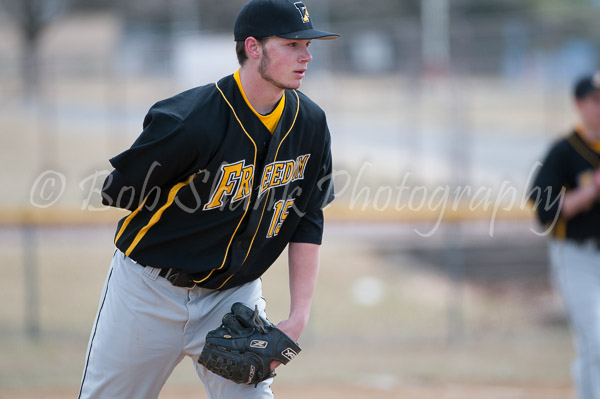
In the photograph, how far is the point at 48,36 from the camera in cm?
3041

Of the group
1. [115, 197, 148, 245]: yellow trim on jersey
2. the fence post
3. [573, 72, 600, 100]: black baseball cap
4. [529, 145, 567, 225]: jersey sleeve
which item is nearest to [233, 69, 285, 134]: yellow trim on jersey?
[115, 197, 148, 245]: yellow trim on jersey

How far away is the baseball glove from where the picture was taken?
2826 millimetres

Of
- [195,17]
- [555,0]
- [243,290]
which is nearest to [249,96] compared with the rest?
[243,290]

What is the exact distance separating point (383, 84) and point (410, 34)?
8.89ft

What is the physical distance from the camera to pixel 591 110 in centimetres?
487

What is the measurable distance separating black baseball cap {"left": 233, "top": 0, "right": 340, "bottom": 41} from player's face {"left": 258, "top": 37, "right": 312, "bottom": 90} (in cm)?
3

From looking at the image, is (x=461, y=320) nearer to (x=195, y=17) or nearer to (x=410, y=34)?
(x=410, y=34)

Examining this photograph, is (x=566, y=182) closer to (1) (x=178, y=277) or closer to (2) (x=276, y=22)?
(2) (x=276, y=22)

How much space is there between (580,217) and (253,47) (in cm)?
292

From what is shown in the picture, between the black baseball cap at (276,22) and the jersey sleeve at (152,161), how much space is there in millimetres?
453

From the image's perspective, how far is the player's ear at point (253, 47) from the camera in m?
2.84

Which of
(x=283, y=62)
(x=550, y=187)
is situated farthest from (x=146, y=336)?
(x=550, y=187)

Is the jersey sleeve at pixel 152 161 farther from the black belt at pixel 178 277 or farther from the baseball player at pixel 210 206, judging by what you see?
the black belt at pixel 178 277

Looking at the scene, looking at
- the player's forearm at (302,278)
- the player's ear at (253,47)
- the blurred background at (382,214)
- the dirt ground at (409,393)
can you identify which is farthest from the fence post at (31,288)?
the player's ear at (253,47)
